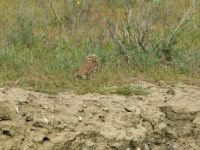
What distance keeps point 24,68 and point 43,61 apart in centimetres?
37

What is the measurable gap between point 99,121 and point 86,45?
1807mm

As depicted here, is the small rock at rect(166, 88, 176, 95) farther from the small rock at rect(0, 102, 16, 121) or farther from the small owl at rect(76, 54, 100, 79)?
the small rock at rect(0, 102, 16, 121)

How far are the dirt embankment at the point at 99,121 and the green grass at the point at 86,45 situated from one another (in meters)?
0.24

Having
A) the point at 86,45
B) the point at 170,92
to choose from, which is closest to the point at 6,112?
the point at 170,92

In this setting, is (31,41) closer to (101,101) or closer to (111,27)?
(111,27)

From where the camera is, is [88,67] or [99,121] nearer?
[99,121]

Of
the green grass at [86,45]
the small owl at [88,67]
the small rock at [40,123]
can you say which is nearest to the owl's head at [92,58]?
the small owl at [88,67]

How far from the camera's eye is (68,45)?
670cm

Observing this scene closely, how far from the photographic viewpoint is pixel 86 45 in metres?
6.64

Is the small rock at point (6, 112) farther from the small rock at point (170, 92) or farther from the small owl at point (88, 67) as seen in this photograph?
the small rock at point (170, 92)

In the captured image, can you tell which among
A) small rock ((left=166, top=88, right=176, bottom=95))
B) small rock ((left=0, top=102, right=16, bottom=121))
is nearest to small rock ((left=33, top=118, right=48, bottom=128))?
small rock ((left=0, top=102, right=16, bottom=121))

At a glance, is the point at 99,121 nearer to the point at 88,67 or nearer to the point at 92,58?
the point at 88,67

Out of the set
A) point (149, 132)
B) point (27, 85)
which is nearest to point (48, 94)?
point (27, 85)

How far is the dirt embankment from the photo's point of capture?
474 centimetres
